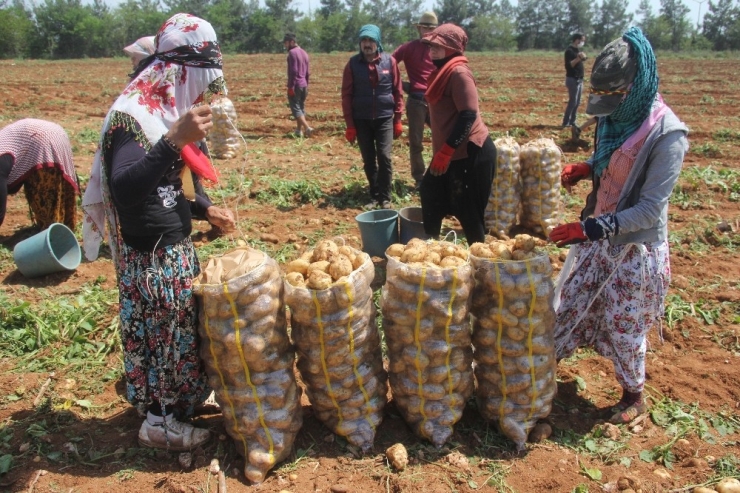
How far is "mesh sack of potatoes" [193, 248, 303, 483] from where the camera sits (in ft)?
8.23

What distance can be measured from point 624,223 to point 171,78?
2.20m

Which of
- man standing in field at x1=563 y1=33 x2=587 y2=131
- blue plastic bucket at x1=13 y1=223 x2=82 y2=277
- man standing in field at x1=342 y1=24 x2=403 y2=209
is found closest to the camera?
blue plastic bucket at x1=13 y1=223 x2=82 y2=277

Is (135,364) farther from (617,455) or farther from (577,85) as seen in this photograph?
(577,85)

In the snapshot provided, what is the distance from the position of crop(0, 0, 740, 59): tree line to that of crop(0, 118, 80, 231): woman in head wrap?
48.3 meters

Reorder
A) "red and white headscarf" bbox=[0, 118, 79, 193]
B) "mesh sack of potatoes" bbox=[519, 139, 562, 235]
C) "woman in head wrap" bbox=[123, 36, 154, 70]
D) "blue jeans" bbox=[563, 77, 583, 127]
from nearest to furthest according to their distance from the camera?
"woman in head wrap" bbox=[123, 36, 154, 70] < "red and white headscarf" bbox=[0, 118, 79, 193] < "mesh sack of potatoes" bbox=[519, 139, 562, 235] < "blue jeans" bbox=[563, 77, 583, 127]

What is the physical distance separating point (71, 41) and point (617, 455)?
5732 cm

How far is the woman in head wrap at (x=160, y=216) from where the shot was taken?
7.70ft

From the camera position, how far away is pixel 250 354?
8.38ft

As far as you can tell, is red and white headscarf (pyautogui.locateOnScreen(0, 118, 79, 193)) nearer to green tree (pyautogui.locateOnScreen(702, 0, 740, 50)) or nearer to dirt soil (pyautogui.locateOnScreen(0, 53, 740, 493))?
dirt soil (pyautogui.locateOnScreen(0, 53, 740, 493))

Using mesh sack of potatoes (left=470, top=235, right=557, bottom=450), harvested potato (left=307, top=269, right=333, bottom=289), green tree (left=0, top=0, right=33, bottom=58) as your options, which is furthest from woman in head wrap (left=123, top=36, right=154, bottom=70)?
green tree (left=0, top=0, right=33, bottom=58)

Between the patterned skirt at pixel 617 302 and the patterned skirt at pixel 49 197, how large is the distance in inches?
196

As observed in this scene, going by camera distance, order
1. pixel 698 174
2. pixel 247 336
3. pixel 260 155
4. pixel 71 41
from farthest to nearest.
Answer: pixel 71 41
pixel 260 155
pixel 698 174
pixel 247 336

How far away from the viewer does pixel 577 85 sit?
432 inches

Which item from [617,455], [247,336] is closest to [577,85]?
[617,455]
